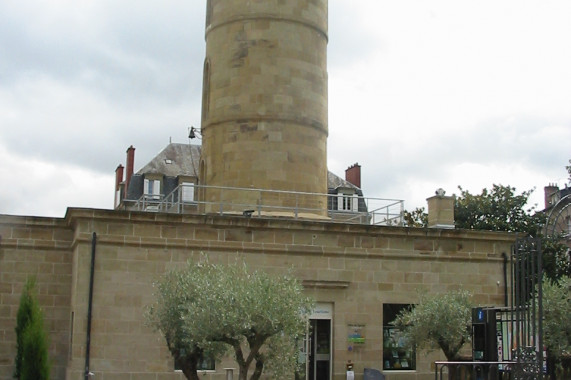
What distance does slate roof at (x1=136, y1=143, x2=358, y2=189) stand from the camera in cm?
5297

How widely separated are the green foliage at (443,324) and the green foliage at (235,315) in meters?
4.29

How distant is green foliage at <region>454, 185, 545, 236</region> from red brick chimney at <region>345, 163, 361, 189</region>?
1571 cm

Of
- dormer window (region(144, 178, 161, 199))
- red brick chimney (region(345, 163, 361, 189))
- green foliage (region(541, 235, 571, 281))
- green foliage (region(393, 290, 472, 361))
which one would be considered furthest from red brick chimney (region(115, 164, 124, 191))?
green foliage (region(393, 290, 472, 361))

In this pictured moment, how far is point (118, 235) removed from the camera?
782 inches

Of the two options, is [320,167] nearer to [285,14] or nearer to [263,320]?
[285,14]

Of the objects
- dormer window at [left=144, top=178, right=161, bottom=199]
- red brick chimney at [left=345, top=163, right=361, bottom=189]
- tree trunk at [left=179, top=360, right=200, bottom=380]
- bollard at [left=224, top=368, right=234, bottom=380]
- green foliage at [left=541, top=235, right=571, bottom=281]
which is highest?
red brick chimney at [left=345, top=163, right=361, bottom=189]

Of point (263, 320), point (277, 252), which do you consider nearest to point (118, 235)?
point (277, 252)

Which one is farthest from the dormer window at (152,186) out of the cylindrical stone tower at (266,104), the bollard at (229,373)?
the bollard at (229,373)

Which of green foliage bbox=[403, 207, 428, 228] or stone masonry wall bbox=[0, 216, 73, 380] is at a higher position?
green foliage bbox=[403, 207, 428, 228]

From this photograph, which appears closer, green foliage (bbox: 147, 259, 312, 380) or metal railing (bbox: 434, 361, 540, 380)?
metal railing (bbox: 434, 361, 540, 380)

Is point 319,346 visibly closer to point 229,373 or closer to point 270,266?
point 270,266

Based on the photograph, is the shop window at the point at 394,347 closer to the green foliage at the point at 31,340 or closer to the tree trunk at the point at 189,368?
the tree trunk at the point at 189,368

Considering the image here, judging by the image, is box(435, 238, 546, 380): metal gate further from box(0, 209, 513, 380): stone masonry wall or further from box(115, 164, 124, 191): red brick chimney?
box(115, 164, 124, 191): red brick chimney

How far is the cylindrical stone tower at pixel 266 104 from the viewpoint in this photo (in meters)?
22.7
